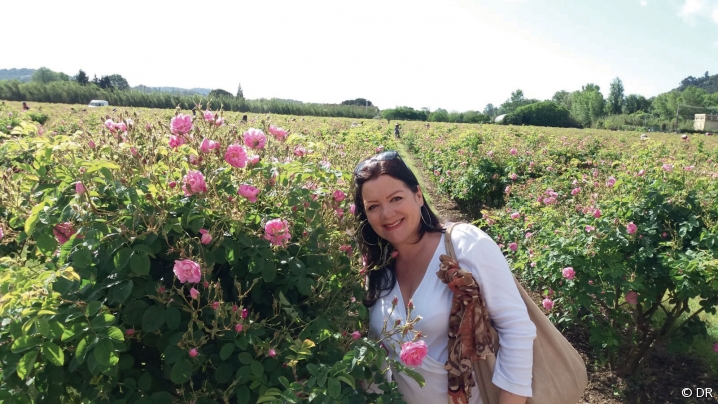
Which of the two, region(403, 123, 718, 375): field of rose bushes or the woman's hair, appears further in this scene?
region(403, 123, 718, 375): field of rose bushes

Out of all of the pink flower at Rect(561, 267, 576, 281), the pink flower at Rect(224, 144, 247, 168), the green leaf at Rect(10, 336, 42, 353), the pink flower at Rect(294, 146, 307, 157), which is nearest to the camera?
the green leaf at Rect(10, 336, 42, 353)

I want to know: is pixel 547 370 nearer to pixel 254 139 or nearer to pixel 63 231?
pixel 254 139

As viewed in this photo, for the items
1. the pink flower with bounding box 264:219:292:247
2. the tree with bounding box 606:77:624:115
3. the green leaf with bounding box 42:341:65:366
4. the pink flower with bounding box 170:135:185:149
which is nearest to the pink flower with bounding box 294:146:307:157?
the pink flower with bounding box 170:135:185:149

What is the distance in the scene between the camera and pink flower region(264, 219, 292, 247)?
4.15 feet

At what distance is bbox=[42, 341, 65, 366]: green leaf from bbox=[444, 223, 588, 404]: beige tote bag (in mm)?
1203

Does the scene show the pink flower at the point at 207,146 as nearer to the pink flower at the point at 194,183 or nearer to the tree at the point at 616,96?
the pink flower at the point at 194,183

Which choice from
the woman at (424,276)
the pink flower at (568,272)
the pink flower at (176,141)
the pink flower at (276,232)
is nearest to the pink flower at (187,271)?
the pink flower at (276,232)

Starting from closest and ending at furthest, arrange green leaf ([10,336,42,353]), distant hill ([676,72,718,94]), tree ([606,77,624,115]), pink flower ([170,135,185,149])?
green leaf ([10,336,42,353]) < pink flower ([170,135,185,149]) < tree ([606,77,624,115]) < distant hill ([676,72,718,94])

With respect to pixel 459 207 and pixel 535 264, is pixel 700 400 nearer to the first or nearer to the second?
pixel 535 264

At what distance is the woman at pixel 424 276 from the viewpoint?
1501 mm

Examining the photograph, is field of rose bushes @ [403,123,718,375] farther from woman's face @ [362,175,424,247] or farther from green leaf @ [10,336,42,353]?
green leaf @ [10,336,42,353]

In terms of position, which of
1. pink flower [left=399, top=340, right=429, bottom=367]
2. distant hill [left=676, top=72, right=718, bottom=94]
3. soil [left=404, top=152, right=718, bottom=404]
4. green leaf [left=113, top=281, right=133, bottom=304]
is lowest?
soil [left=404, top=152, right=718, bottom=404]

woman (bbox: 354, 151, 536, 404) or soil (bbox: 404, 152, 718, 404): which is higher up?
woman (bbox: 354, 151, 536, 404)

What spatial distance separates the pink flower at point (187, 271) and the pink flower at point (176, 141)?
521 mm
